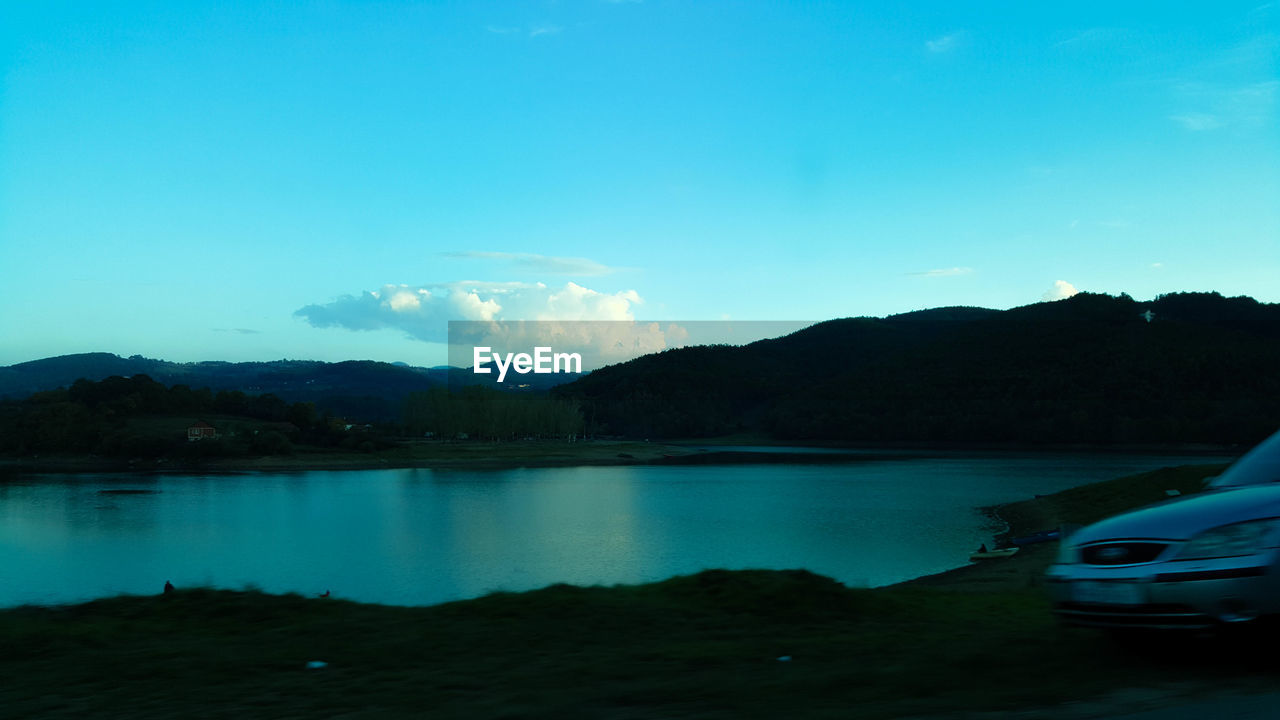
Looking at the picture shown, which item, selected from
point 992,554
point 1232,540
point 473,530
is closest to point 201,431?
point 473,530

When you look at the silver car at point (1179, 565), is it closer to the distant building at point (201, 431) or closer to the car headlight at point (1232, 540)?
the car headlight at point (1232, 540)

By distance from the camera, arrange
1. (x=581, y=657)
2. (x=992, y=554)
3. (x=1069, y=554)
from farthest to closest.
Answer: (x=992, y=554) < (x=581, y=657) < (x=1069, y=554)

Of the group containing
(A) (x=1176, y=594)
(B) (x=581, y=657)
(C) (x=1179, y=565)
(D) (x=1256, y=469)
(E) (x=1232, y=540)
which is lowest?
(B) (x=581, y=657)

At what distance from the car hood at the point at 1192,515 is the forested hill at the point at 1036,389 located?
113960mm

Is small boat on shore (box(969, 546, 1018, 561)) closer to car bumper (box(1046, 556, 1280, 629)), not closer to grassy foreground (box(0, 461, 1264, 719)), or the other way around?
grassy foreground (box(0, 461, 1264, 719))

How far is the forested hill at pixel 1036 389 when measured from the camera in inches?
4555

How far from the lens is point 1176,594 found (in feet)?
14.9

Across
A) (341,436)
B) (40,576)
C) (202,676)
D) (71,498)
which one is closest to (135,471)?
(341,436)

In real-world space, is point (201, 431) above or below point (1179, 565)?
below

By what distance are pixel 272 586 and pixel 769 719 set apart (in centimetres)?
2616

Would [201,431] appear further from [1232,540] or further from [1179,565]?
[1232,540]

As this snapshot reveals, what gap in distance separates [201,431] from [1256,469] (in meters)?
121

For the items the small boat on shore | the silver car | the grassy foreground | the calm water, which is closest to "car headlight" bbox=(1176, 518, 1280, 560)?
the silver car

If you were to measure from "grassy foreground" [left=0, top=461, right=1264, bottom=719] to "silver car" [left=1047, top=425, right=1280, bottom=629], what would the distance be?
0.37m
